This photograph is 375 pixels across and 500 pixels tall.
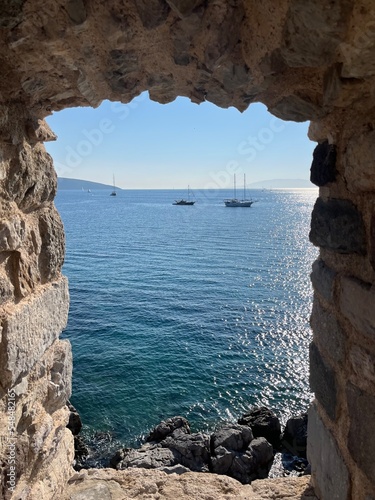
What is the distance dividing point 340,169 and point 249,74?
22.7 inches

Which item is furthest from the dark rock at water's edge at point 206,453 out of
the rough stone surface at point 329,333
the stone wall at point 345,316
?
the rough stone surface at point 329,333

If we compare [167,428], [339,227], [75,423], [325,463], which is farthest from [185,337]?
[339,227]

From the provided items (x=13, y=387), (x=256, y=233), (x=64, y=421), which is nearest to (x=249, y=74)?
(x=13, y=387)

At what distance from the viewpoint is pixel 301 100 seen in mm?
1691

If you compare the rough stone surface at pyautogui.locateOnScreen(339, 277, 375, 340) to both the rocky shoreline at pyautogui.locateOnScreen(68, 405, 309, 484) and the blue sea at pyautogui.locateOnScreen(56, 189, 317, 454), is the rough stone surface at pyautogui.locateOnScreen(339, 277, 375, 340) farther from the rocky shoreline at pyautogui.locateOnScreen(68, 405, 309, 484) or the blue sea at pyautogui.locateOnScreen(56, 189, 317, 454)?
the blue sea at pyautogui.locateOnScreen(56, 189, 317, 454)

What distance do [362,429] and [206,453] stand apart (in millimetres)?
8984

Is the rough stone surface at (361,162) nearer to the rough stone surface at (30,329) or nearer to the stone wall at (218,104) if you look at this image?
the stone wall at (218,104)

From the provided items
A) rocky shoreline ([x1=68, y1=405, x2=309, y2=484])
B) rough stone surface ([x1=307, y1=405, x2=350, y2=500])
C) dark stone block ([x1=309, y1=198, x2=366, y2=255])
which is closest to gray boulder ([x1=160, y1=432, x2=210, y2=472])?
rocky shoreline ([x1=68, y1=405, x2=309, y2=484])

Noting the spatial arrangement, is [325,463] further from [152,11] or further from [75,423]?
[75,423]

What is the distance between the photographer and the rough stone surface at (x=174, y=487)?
7.32 ft

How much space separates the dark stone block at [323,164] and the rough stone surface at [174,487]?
170 centimetres

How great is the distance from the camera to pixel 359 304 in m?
1.55

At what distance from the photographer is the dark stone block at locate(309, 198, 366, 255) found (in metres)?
1.61

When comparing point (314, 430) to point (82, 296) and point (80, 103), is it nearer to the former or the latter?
point (80, 103)
